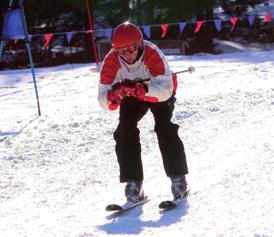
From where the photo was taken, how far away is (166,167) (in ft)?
15.2

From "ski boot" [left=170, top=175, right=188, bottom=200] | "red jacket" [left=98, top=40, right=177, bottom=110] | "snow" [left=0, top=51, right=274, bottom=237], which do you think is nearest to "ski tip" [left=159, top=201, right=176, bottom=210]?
"snow" [left=0, top=51, right=274, bottom=237]

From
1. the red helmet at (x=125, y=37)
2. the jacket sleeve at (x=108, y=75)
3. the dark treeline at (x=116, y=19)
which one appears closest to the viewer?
the red helmet at (x=125, y=37)

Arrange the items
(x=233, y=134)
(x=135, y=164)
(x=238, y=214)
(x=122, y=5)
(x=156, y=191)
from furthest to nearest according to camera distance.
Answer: (x=122, y=5), (x=233, y=134), (x=156, y=191), (x=135, y=164), (x=238, y=214)

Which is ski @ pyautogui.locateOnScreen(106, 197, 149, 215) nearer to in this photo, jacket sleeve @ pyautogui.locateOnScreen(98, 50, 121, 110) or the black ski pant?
the black ski pant

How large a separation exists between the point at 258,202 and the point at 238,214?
28 centimetres

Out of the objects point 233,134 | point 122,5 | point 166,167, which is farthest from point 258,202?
point 122,5

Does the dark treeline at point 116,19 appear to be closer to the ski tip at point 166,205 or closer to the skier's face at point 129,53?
the skier's face at point 129,53

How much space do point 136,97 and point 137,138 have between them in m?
0.33

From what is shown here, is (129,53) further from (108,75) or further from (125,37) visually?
(108,75)

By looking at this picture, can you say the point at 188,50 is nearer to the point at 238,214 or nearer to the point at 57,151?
the point at 57,151

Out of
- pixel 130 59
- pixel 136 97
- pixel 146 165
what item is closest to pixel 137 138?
pixel 136 97

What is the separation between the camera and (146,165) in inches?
235


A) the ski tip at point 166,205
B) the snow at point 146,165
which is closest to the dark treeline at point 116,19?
the snow at point 146,165

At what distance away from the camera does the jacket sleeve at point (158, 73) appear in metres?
4.36
